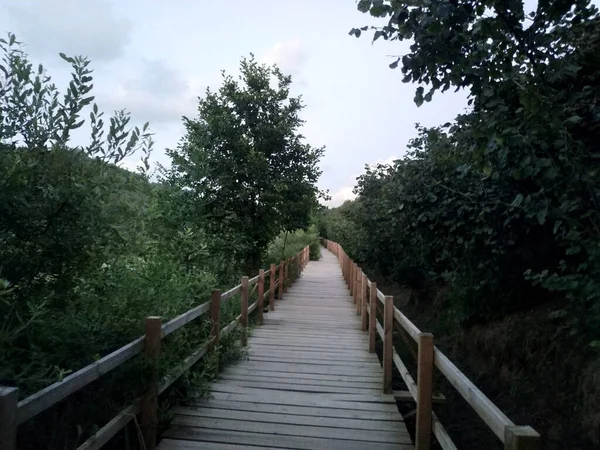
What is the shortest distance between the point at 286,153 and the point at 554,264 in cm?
698

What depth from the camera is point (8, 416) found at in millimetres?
1851

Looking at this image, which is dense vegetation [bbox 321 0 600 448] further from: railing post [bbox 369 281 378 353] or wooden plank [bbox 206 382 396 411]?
wooden plank [bbox 206 382 396 411]

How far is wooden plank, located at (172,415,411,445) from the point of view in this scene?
3.86m

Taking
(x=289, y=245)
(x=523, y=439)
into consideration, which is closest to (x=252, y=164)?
(x=523, y=439)

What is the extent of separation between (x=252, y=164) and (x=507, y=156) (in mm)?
7410

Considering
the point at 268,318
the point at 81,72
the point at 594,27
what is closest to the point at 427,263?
the point at 268,318

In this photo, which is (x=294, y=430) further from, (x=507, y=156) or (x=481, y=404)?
(x=507, y=156)

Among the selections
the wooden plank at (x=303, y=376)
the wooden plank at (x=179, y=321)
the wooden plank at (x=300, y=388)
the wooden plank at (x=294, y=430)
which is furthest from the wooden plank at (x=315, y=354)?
the wooden plank at (x=294, y=430)

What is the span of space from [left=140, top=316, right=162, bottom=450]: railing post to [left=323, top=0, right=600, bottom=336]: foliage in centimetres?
230

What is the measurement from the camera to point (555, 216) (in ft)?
11.5

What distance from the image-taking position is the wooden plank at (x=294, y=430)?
3863 millimetres

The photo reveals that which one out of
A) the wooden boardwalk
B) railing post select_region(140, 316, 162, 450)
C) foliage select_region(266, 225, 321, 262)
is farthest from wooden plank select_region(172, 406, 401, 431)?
foliage select_region(266, 225, 321, 262)

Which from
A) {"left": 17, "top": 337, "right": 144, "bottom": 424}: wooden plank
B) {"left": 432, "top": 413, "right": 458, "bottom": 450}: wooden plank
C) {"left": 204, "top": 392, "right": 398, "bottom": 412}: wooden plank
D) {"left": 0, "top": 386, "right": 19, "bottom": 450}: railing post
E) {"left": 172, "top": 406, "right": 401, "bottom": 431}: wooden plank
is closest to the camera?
{"left": 0, "top": 386, "right": 19, "bottom": 450}: railing post

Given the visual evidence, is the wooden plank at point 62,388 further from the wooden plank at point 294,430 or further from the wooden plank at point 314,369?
the wooden plank at point 314,369
